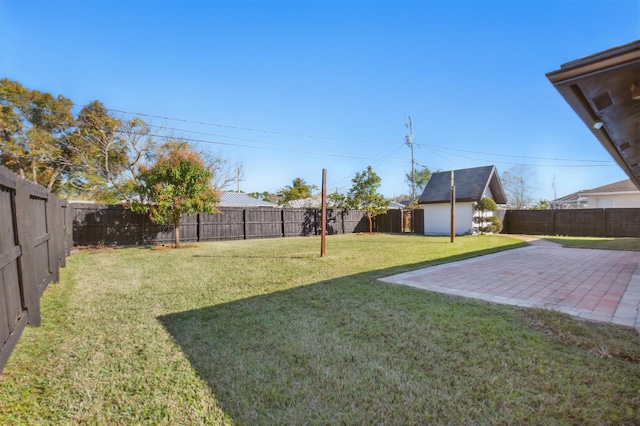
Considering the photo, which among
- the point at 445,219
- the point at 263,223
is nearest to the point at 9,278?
the point at 263,223

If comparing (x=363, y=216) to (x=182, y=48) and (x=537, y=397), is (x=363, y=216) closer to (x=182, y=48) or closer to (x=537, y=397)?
(x=182, y=48)

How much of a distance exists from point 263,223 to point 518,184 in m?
32.7

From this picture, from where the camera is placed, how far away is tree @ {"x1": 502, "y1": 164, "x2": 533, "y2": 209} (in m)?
35.0

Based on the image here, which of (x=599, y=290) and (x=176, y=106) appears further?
(x=176, y=106)

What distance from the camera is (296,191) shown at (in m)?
30.3

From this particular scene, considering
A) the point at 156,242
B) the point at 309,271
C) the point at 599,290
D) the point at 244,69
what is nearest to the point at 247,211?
the point at 156,242

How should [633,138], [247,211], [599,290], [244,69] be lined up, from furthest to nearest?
[247,211] < [244,69] < [599,290] < [633,138]

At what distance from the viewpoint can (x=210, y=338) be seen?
3.01 metres

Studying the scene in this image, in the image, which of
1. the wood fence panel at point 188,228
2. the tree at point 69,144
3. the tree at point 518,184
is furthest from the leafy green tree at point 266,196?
the tree at point 518,184

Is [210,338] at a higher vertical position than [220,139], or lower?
lower

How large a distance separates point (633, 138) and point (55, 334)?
6.88m

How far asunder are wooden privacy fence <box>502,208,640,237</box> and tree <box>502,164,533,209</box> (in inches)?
737

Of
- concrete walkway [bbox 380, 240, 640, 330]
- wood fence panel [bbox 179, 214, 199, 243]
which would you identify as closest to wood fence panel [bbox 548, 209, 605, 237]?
concrete walkway [bbox 380, 240, 640, 330]

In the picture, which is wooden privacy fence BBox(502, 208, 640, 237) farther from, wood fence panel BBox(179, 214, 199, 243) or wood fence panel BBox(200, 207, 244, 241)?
wood fence panel BBox(179, 214, 199, 243)
